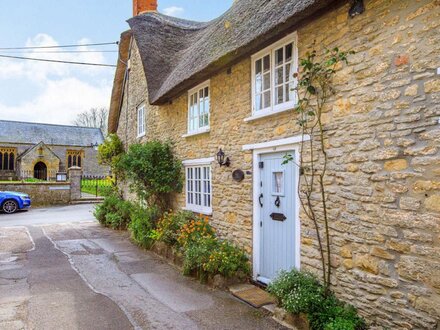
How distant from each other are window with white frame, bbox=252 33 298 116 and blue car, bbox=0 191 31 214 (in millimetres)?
16484

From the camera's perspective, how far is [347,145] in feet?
14.6

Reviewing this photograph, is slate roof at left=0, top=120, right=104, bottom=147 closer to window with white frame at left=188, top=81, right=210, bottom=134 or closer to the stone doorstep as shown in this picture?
window with white frame at left=188, top=81, right=210, bottom=134

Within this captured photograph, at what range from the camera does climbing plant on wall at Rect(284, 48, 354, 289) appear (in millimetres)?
4719

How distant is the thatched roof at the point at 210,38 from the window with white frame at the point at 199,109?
239 mm

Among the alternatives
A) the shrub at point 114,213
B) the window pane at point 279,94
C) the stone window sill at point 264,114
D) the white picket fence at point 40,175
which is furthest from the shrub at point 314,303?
the white picket fence at point 40,175

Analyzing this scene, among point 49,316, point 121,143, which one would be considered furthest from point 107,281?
point 121,143

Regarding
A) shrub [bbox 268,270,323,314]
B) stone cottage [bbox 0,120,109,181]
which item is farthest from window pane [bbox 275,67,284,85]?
stone cottage [bbox 0,120,109,181]

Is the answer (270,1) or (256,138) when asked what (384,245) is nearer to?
(256,138)

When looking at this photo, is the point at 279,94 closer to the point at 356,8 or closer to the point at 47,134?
the point at 356,8

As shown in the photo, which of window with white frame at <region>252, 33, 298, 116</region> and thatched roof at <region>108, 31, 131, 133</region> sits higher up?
thatched roof at <region>108, 31, 131, 133</region>

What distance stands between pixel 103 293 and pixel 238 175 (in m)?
3.37

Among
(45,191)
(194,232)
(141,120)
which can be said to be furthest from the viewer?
(45,191)

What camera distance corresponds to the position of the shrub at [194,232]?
741cm

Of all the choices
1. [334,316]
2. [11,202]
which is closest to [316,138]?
[334,316]
